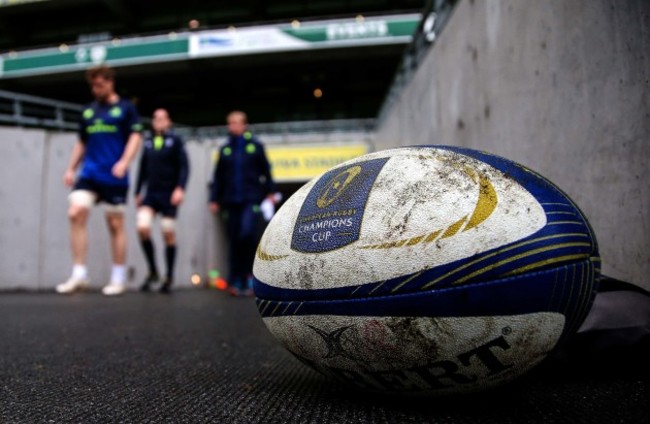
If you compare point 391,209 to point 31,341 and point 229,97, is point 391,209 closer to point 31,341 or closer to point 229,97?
point 31,341

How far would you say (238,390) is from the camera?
1.18m

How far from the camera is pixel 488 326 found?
884 millimetres

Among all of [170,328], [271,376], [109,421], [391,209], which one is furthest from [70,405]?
[170,328]

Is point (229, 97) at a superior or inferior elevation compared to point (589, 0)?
superior

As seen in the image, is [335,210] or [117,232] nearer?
[335,210]

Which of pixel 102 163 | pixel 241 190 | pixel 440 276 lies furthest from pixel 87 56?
pixel 440 276

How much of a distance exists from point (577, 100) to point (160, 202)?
401 cm

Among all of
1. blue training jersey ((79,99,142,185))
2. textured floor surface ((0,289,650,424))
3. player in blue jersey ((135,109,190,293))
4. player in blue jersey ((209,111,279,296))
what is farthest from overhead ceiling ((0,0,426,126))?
textured floor surface ((0,289,650,424))

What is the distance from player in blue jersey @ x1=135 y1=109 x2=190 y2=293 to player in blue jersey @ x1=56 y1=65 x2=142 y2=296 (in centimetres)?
58

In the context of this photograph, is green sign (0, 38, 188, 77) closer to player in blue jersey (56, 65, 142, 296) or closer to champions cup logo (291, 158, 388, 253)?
player in blue jersey (56, 65, 142, 296)

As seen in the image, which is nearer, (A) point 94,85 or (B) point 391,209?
(B) point 391,209

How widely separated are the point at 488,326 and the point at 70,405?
90 cm

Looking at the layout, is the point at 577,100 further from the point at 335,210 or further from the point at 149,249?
the point at 149,249

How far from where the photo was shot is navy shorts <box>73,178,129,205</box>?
12.8 feet
